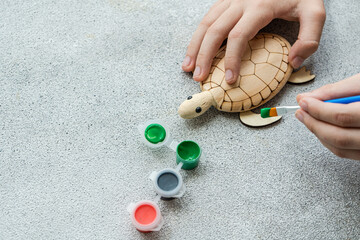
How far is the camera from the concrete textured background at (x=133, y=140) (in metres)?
0.73

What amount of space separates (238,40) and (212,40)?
6 centimetres

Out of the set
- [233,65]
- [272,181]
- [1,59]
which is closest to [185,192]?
[272,181]

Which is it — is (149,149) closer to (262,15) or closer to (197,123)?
(197,123)

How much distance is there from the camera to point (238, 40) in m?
0.79

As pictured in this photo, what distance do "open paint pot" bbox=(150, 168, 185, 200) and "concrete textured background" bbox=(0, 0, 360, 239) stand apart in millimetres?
31

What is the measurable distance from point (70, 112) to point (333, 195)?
2.02 feet

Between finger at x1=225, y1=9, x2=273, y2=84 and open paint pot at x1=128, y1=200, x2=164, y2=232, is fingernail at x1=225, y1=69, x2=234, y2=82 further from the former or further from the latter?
open paint pot at x1=128, y1=200, x2=164, y2=232

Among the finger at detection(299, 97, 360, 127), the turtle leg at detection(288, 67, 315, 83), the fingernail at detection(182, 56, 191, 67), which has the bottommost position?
the fingernail at detection(182, 56, 191, 67)

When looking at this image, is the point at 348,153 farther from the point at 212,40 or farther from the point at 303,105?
the point at 212,40

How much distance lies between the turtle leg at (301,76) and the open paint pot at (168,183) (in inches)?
14.6

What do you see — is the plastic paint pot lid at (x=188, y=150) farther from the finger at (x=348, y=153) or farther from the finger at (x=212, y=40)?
the finger at (x=348, y=153)

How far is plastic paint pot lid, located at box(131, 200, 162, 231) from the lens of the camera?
0.69 meters

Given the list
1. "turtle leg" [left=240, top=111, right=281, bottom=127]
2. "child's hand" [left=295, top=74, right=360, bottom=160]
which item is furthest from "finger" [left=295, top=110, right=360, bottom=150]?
"turtle leg" [left=240, top=111, right=281, bottom=127]

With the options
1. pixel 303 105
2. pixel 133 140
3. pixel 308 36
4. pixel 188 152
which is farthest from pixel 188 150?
pixel 308 36
